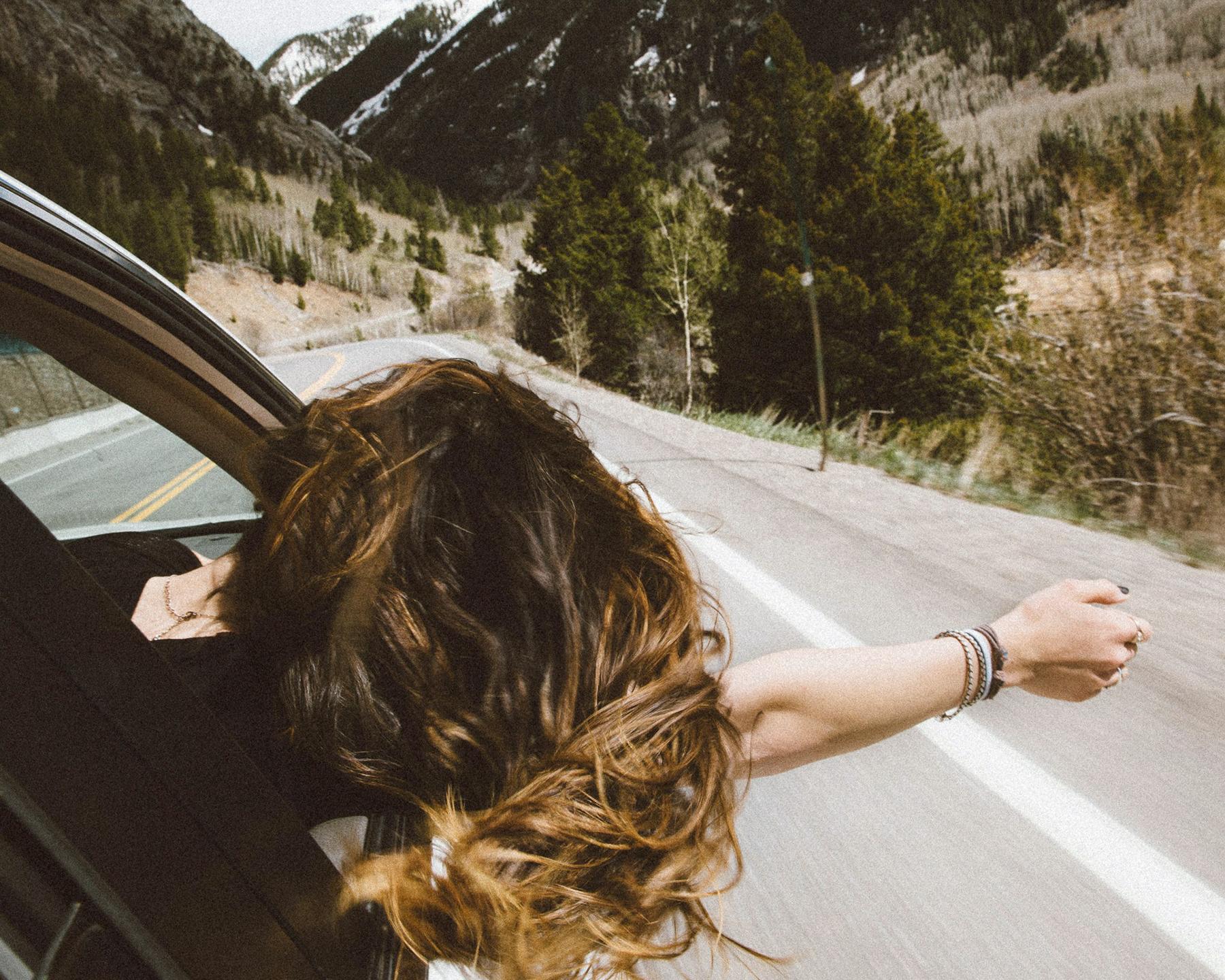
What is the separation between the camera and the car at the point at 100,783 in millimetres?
551

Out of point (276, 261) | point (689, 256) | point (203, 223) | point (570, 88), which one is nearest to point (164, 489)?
point (689, 256)

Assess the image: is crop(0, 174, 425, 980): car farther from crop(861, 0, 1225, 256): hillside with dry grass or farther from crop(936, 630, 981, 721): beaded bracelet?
crop(861, 0, 1225, 256): hillside with dry grass

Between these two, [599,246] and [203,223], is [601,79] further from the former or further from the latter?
[599,246]

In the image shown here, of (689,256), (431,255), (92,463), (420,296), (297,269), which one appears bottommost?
(92,463)

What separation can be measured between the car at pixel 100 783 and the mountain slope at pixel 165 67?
9318cm

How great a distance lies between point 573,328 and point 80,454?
27.3m

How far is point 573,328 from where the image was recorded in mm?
27719

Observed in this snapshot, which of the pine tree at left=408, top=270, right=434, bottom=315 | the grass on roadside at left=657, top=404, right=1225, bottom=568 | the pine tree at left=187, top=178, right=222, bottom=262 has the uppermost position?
the pine tree at left=187, top=178, right=222, bottom=262

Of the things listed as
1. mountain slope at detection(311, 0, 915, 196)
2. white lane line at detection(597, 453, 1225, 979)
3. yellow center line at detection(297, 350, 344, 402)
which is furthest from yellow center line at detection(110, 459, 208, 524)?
mountain slope at detection(311, 0, 915, 196)

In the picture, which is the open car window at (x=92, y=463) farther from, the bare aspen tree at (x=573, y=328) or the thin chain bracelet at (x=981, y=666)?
the bare aspen tree at (x=573, y=328)

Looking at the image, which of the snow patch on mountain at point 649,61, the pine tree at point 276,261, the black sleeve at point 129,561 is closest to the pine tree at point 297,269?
the pine tree at point 276,261

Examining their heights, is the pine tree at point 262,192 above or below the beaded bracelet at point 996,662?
above

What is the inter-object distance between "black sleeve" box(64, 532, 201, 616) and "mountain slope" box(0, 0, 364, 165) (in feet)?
305

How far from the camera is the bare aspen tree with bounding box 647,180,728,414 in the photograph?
2362 cm
